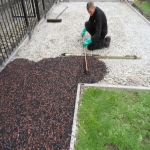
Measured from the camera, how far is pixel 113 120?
2785 mm

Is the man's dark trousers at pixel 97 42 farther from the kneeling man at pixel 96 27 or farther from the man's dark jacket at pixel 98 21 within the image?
the man's dark jacket at pixel 98 21

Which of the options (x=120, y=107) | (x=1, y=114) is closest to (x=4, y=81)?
(x=1, y=114)

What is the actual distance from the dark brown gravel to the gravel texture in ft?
1.52

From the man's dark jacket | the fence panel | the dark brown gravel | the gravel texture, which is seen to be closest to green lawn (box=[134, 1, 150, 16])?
the gravel texture

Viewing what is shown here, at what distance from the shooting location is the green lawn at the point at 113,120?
2463 mm

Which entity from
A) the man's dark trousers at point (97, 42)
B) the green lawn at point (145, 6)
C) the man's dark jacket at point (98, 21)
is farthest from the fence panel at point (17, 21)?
the green lawn at point (145, 6)

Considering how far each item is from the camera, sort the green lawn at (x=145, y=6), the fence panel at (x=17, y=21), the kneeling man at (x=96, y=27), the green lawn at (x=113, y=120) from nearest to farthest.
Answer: the green lawn at (x=113, y=120), the kneeling man at (x=96, y=27), the fence panel at (x=17, y=21), the green lawn at (x=145, y=6)

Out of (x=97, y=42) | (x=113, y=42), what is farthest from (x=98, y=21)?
(x=113, y=42)

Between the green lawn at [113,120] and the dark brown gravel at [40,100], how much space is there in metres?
0.26

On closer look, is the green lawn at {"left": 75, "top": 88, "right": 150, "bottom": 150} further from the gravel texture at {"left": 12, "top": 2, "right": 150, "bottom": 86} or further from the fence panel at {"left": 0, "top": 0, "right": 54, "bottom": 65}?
the fence panel at {"left": 0, "top": 0, "right": 54, "bottom": 65}

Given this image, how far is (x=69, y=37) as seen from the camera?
5559 mm

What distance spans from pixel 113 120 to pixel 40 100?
Result: 141 centimetres

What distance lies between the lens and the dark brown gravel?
2504 millimetres

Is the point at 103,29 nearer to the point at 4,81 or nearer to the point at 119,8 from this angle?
the point at 4,81
